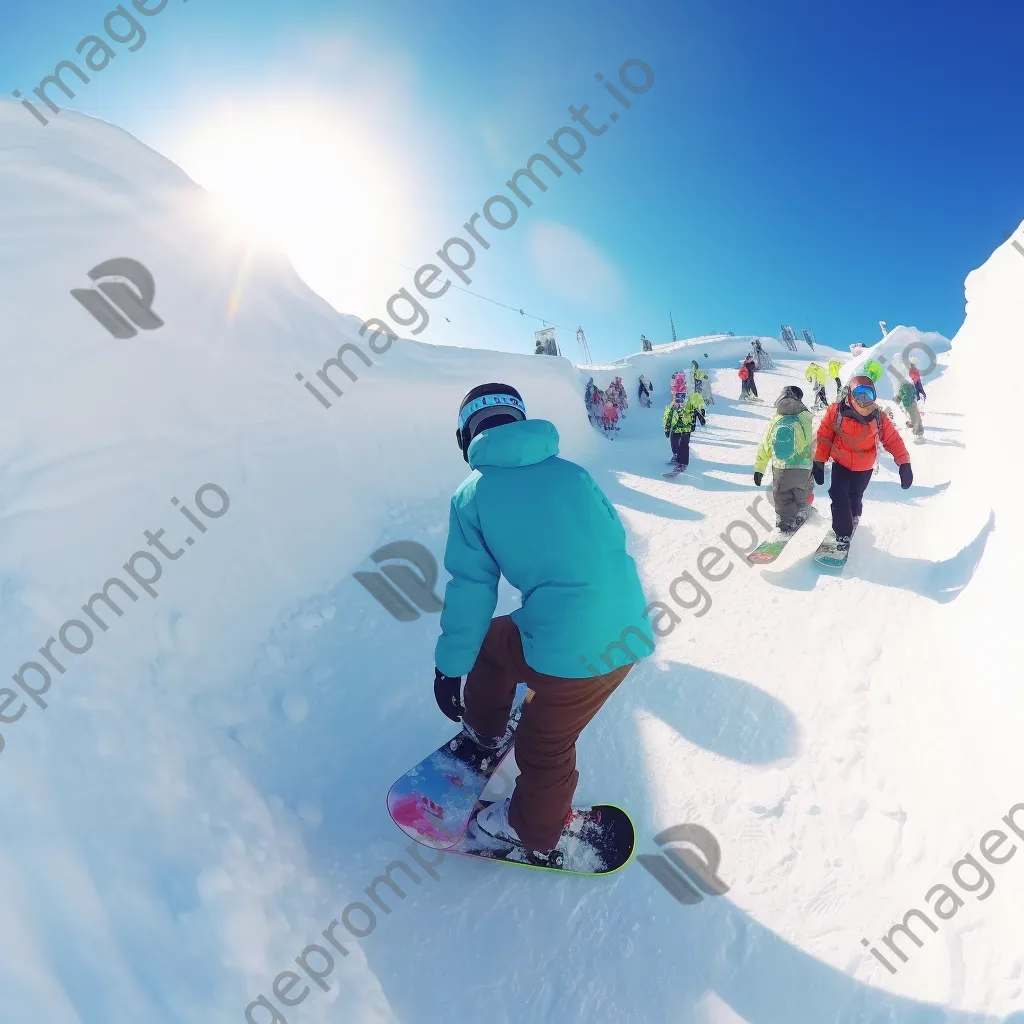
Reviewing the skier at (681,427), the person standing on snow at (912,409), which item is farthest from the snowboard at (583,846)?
the person standing on snow at (912,409)

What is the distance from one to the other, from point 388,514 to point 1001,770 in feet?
14.6

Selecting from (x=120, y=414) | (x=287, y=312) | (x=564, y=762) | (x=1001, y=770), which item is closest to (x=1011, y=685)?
(x=1001, y=770)

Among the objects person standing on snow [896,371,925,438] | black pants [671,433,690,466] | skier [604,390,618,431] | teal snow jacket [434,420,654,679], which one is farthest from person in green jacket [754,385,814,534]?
skier [604,390,618,431]

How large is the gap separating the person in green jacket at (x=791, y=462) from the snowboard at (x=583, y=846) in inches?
147

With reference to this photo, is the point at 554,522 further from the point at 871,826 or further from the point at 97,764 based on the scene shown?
the point at 871,826

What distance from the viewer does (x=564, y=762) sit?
2027mm

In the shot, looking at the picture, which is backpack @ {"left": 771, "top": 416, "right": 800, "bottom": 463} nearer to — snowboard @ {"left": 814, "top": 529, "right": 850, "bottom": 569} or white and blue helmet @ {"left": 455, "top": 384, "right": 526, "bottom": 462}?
snowboard @ {"left": 814, "top": 529, "right": 850, "bottom": 569}

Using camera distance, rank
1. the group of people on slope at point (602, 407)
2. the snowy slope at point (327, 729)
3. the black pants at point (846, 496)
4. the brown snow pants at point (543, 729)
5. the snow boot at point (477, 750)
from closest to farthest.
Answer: the snowy slope at point (327, 729) → the brown snow pants at point (543, 729) → the snow boot at point (477, 750) → the black pants at point (846, 496) → the group of people on slope at point (602, 407)

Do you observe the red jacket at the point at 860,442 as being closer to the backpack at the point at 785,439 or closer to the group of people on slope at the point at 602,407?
the backpack at the point at 785,439

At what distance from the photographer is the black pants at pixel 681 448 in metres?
9.44

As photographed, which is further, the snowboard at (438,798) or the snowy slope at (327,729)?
the snowboard at (438,798)

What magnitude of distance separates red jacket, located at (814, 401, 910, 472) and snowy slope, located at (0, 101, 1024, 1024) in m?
0.57

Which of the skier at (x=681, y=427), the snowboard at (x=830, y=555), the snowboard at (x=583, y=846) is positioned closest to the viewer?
the snowboard at (x=583, y=846)

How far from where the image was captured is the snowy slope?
162cm
